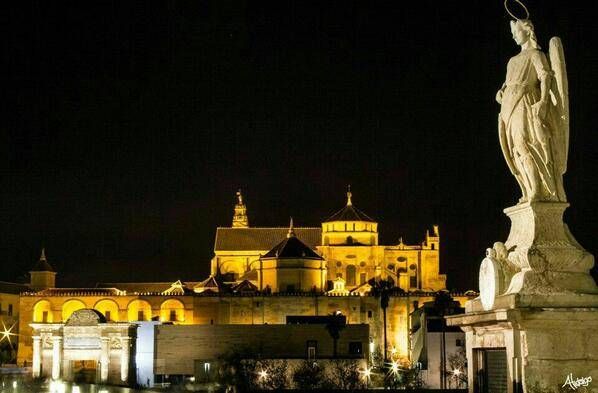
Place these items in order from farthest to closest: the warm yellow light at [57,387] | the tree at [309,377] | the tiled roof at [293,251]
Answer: the tiled roof at [293,251], the tree at [309,377], the warm yellow light at [57,387]

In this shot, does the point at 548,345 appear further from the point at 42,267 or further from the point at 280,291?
the point at 42,267

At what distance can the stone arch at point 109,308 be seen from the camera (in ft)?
262

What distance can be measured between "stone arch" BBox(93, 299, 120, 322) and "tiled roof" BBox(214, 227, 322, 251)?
15369 millimetres

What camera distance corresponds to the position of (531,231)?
7871 millimetres

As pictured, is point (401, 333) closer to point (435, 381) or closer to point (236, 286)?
point (236, 286)

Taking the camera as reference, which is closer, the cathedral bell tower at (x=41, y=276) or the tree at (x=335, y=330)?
the tree at (x=335, y=330)

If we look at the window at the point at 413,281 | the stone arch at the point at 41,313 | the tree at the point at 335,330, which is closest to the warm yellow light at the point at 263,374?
the tree at the point at 335,330

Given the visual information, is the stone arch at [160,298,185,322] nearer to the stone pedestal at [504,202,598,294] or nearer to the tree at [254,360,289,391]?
the tree at [254,360,289,391]

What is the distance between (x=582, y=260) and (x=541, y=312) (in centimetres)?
65

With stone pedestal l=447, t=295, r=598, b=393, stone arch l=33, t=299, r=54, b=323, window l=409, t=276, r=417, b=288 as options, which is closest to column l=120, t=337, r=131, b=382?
stone pedestal l=447, t=295, r=598, b=393

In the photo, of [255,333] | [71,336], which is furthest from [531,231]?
[255,333]

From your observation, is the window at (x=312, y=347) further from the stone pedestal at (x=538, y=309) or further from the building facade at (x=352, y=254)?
the stone pedestal at (x=538, y=309)

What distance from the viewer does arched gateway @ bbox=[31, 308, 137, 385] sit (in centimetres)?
4256

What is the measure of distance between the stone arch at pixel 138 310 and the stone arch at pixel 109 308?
1.08 metres
